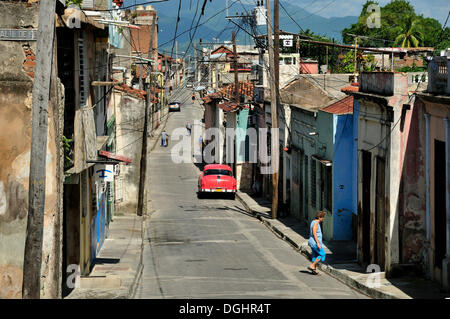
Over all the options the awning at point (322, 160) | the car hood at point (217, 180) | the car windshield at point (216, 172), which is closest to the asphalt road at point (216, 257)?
the car hood at point (217, 180)

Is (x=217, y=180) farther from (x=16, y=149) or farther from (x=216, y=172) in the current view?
(x=16, y=149)

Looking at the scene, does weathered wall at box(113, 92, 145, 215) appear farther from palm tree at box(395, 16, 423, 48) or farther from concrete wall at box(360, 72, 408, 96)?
palm tree at box(395, 16, 423, 48)

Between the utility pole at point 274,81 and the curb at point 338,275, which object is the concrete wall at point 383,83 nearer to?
the curb at point 338,275

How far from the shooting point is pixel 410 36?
268ft

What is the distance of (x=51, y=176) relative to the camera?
45.1 ft

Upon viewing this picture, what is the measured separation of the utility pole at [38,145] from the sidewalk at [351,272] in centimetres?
756

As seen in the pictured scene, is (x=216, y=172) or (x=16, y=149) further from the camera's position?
(x=216, y=172)

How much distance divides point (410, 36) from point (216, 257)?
210ft

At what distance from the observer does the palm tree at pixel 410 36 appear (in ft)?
266

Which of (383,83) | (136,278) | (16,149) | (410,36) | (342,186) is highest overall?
(410,36)

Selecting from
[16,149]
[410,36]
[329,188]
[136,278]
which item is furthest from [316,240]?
[410,36]
